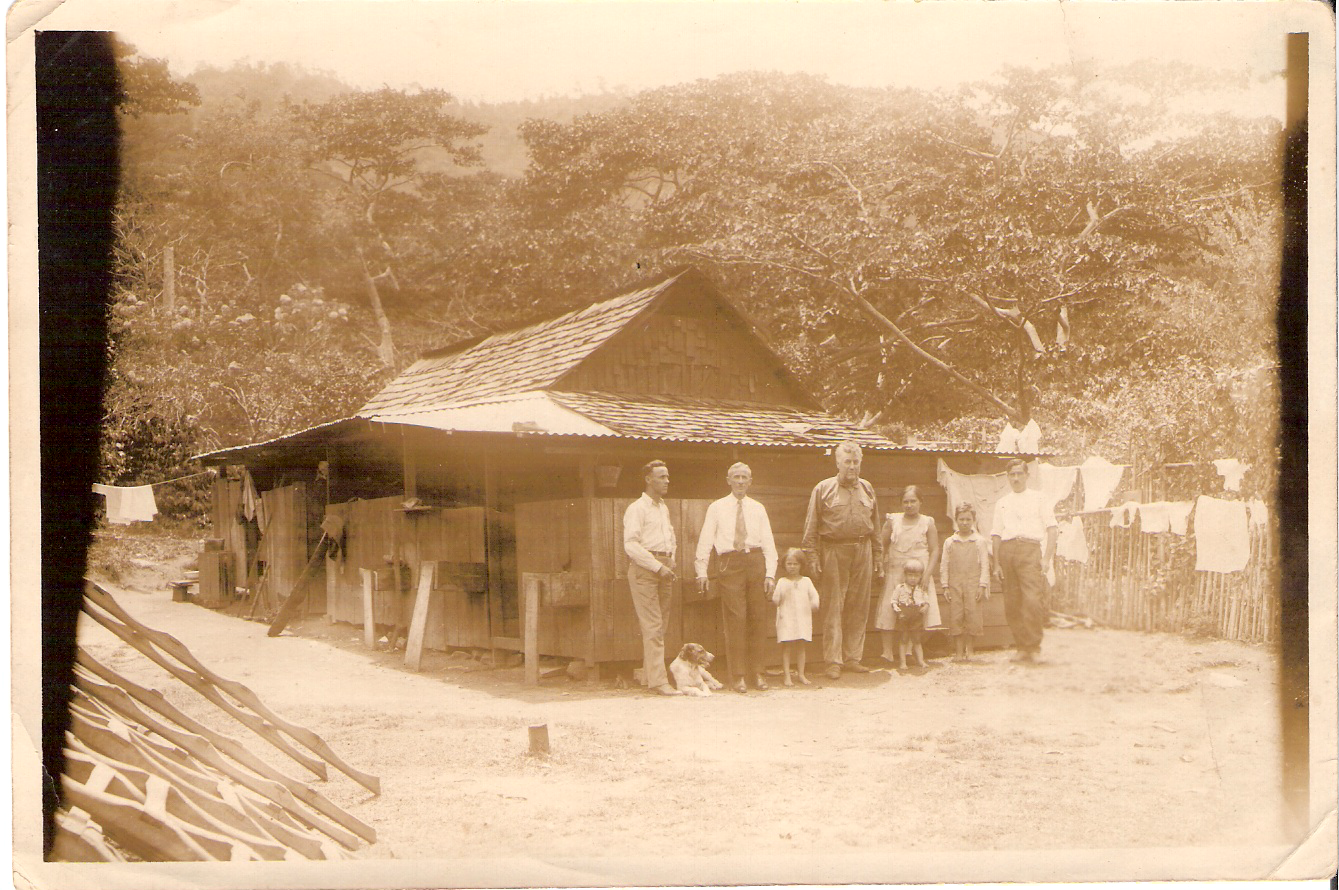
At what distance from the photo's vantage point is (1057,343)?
17.2 feet

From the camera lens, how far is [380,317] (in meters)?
5.22

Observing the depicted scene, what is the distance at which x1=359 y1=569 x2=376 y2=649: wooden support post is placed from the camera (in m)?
5.35

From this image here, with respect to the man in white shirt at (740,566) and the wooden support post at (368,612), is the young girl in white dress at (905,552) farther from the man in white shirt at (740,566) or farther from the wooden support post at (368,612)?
the wooden support post at (368,612)

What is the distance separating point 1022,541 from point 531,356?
113 inches

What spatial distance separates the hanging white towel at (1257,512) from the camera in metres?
4.95

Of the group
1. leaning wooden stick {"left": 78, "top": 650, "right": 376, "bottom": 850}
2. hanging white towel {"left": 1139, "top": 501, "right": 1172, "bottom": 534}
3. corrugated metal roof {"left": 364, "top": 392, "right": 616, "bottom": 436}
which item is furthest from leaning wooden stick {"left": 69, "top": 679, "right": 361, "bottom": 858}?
hanging white towel {"left": 1139, "top": 501, "right": 1172, "bottom": 534}

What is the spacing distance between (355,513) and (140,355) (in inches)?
59.6

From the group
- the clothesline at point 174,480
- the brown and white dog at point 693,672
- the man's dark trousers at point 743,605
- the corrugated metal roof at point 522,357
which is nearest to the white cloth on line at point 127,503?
the clothesline at point 174,480

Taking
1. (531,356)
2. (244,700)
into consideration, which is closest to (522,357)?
(531,356)

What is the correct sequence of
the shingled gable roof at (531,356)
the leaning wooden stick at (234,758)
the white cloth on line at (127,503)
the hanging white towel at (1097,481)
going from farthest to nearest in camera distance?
1. the shingled gable roof at (531,356)
2. the hanging white towel at (1097,481)
3. the white cloth on line at (127,503)
4. the leaning wooden stick at (234,758)

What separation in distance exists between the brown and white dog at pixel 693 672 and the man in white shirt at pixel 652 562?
51mm

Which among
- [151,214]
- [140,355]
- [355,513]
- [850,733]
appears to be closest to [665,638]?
[850,733]

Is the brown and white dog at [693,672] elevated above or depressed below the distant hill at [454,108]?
below

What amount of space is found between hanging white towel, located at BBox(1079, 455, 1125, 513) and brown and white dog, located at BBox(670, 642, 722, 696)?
6.94ft
